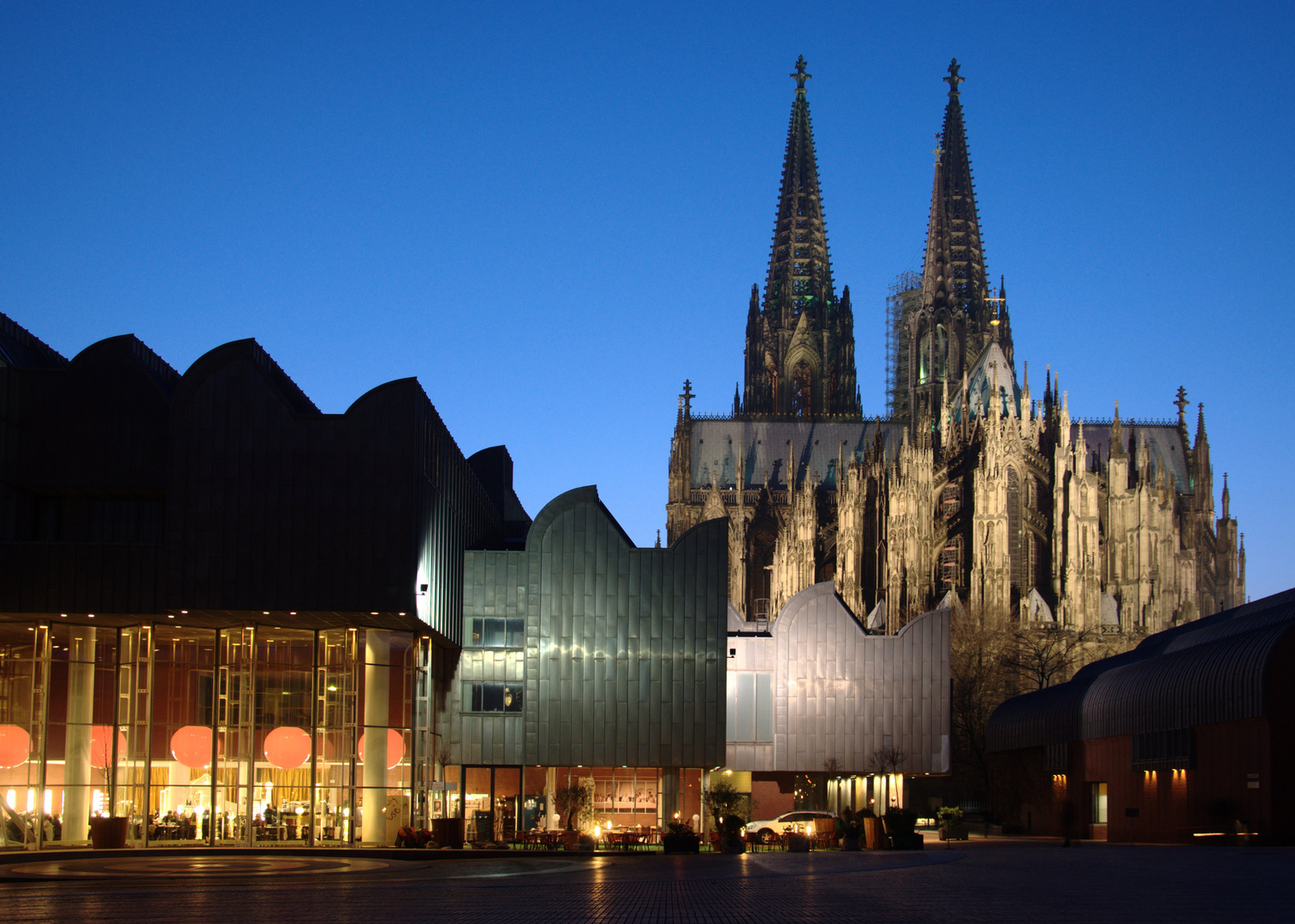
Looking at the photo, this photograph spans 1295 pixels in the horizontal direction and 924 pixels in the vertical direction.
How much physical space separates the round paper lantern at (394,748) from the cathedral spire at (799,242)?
104109 mm

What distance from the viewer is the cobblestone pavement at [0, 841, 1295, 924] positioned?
15781mm

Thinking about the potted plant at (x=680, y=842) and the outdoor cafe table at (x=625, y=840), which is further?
the outdoor cafe table at (x=625, y=840)

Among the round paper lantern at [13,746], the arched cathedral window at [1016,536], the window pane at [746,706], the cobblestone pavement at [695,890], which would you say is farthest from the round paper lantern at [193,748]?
the arched cathedral window at [1016,536]

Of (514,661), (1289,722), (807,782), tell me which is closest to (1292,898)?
(1289,722)

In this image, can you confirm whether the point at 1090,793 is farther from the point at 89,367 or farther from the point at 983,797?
the point at 89,367

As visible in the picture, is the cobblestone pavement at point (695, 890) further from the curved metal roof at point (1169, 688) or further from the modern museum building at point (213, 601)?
the curved metal roof at point (1169, 688)

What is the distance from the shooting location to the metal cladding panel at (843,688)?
5041cm

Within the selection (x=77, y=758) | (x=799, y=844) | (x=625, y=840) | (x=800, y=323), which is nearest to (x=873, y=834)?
(x=799, y=844)

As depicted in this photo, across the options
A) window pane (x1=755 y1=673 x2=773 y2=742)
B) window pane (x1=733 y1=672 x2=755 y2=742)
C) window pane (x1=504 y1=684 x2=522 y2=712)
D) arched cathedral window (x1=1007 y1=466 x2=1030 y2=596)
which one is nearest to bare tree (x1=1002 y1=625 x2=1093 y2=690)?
arched cathedral window (x1=1007 y1=466 x2=1030 y2=596)

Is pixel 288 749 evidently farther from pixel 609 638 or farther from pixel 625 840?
pixel 609 638

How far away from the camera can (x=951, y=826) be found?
4716cm

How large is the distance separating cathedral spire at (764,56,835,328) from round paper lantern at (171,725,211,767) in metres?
106

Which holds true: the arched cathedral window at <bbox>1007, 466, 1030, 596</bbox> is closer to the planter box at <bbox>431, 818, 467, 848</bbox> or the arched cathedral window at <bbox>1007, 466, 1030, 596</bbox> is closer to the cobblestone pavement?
the planter box at <bbox>431, 818, 467, 848</bbox>

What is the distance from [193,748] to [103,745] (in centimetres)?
217
